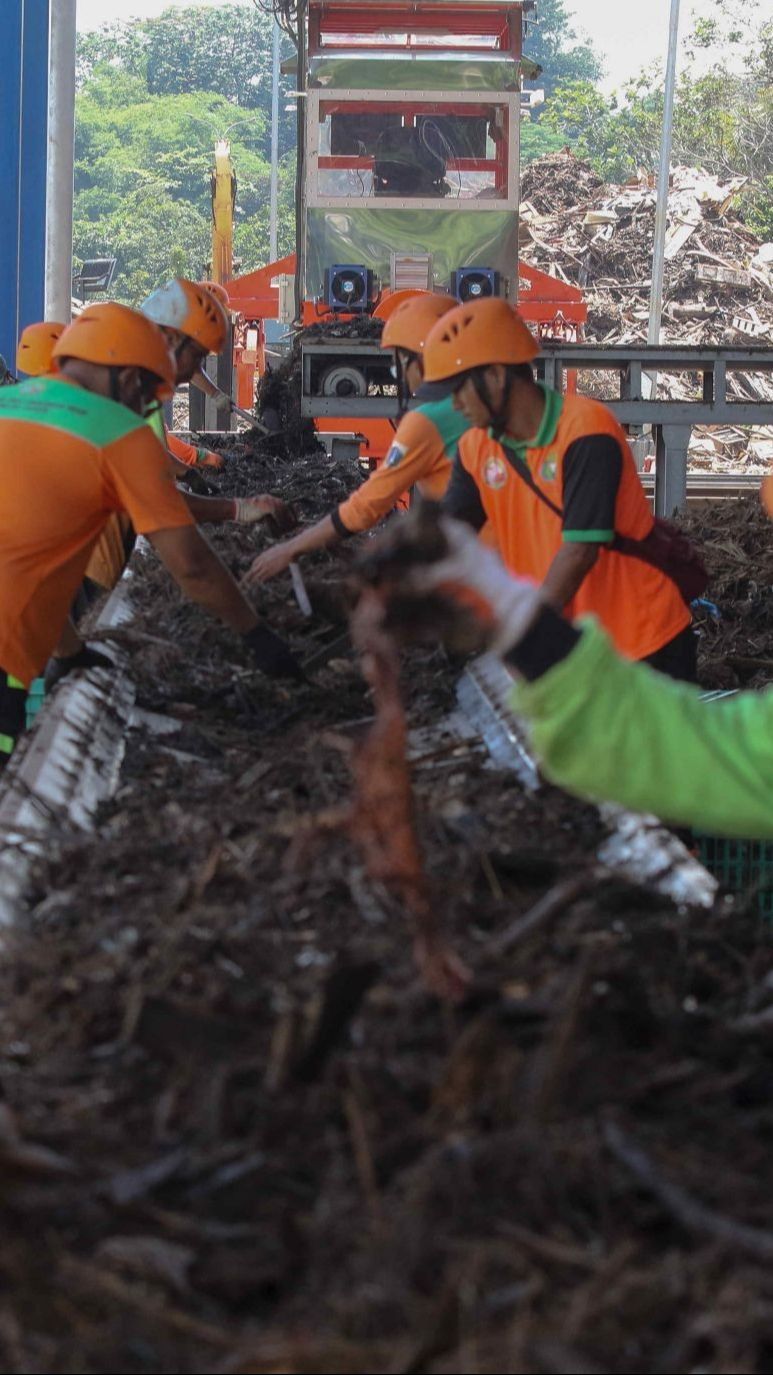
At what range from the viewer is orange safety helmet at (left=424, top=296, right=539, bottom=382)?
4730mm

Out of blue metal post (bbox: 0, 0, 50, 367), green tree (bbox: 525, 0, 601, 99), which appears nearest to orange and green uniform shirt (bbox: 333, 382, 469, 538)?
blue metal post (bbox: 0, 0, 50, 367)

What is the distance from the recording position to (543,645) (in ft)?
7.01

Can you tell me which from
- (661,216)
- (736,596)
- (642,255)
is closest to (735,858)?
(736,596)

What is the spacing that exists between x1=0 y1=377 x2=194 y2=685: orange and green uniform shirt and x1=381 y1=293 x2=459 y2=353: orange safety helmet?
1951 mm

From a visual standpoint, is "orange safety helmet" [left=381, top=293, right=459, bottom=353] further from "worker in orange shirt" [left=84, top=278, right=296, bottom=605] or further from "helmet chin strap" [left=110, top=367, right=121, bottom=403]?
"helmet chin strap" [left=110, top=367, right=121, bottom=403]

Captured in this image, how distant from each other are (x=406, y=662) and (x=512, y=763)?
4.69ft

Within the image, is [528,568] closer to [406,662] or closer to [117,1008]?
[406,662]

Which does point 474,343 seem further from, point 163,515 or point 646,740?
point 646,740

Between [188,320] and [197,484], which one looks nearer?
[188,320]

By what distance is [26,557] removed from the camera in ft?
15.8

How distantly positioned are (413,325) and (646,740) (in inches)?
180

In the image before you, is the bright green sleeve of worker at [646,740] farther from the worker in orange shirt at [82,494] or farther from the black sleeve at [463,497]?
the black sleeve at [463,497]

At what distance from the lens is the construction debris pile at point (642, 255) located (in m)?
34.9

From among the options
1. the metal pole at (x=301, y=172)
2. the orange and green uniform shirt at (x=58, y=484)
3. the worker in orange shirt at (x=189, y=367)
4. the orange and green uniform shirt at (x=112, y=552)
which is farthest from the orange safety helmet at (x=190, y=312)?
the metal pole at (x=301, y=172)
